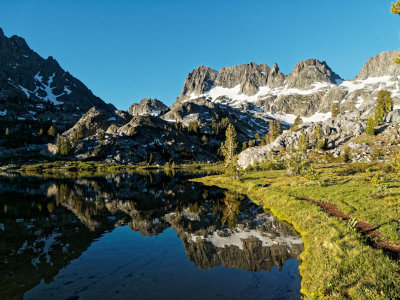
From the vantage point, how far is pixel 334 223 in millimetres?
21234

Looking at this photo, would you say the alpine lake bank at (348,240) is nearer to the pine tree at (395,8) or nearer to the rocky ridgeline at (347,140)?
the pine tree at (395,8)

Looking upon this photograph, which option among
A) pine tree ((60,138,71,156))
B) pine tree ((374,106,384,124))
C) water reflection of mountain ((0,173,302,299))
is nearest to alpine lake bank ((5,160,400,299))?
water reflection of mountain ((0,173,302,299))

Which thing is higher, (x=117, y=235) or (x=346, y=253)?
(x=346, y=253)

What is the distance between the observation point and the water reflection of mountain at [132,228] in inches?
730

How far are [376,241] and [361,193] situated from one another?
17625 millimetres

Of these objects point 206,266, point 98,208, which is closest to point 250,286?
point 206,266

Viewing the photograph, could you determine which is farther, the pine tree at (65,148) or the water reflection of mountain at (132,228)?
the pine tree at (65,148)

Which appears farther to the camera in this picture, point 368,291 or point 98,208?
point 98,208

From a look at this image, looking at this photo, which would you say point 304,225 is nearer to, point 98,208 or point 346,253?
point 346,253

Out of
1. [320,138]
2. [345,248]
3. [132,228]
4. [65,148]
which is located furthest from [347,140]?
[65,148]

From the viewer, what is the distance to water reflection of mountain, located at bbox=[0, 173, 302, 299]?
18.5 m

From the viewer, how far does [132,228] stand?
2944 centimetres

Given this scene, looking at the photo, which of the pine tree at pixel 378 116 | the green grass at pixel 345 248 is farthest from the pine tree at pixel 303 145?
the green grass at pixel 345 248

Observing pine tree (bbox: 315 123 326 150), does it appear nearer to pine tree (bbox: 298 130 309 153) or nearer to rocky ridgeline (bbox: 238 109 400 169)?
rocky ridgeline (bbox: 238 109 400 169)
